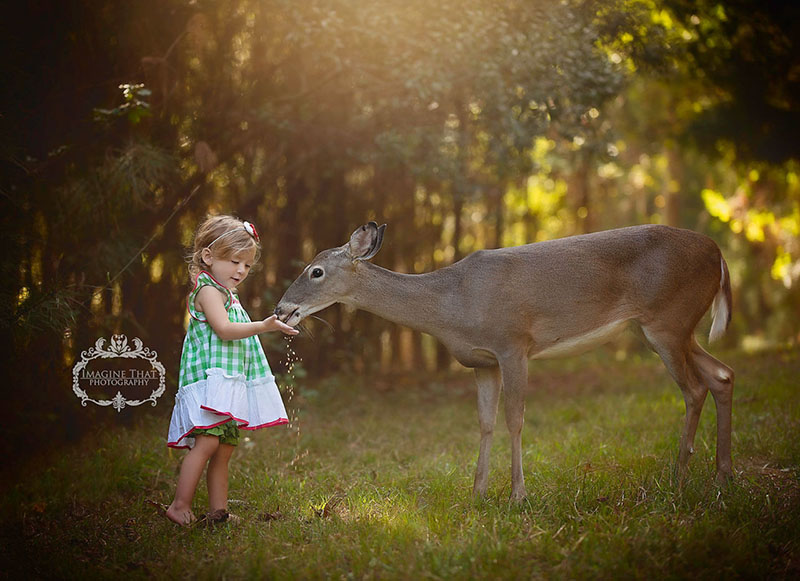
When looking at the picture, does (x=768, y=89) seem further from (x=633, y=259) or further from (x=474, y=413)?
(x=633, y=259)

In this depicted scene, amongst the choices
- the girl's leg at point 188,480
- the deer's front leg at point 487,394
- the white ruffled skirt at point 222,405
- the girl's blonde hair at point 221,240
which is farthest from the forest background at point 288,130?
the deer's front leg at point 487,394

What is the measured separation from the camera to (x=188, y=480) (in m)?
3.99

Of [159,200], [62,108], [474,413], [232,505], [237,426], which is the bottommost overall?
[474,413]

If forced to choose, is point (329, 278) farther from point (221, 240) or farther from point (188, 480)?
point (188, 480)

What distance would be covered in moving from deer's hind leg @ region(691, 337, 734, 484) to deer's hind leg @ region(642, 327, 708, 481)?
0.11 meters

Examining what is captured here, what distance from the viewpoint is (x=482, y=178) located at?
11.1m

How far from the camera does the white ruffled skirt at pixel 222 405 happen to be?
3.94 metres

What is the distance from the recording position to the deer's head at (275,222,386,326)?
4.71m

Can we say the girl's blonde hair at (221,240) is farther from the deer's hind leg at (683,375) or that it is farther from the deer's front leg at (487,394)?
the deer's hind leg at (683,375)

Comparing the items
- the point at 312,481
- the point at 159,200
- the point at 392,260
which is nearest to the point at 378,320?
the point at 392,260

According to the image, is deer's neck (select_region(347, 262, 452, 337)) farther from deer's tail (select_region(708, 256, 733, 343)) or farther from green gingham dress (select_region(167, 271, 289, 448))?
deer's tail (select_region(708, 256, 733, 343))

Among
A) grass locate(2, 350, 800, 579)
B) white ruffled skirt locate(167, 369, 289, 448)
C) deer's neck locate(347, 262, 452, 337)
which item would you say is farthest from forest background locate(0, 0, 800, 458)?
deer's neck locate(347, 262, 452, 337)

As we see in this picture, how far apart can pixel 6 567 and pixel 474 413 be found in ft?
16.2

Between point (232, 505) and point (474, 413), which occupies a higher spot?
point (232, 505)
